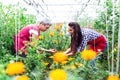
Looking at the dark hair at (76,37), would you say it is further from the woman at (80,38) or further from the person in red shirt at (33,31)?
the person in red shirt at (33,31)

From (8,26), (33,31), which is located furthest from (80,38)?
(8,26)

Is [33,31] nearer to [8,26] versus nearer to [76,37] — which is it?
[76,37]

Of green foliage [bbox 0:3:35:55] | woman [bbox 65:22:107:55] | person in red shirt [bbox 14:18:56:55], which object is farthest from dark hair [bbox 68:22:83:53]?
green foliage [bbox 0:3:35:55]

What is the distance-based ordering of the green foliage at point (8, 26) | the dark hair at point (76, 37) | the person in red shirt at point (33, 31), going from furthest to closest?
1. the green foliage at point (8, 26)
2. the person in red shirt at point (33, 31)
3. the dark hair at point (76, 37)

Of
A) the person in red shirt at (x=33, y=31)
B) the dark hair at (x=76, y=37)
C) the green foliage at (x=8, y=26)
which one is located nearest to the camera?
the dark hair at (x=76, y=37)

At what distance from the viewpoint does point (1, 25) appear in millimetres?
5715

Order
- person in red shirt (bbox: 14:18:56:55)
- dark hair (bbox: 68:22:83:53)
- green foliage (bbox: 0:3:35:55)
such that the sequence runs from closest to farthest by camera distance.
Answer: dark hair (bbox: 68:22:83:53) < person in red shirt (bbox: 14:18:56:55) < green foliage (bbox: 0:3:35:55)

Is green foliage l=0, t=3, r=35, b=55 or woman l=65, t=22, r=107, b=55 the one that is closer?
woman l=65, t=22, r=107, b=55

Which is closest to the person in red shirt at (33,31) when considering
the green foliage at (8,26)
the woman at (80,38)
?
the woman at (80,38)

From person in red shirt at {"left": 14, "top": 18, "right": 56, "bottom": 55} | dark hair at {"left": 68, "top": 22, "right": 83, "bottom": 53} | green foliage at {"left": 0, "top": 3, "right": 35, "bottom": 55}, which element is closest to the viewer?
dark hair at {"left": 68, "top": 22, "right": 83, "bottom": 53}

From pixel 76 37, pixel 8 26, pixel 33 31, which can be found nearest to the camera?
pixel 76 37

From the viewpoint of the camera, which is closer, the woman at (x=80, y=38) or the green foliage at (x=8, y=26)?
the woman at (x=80, y=38)

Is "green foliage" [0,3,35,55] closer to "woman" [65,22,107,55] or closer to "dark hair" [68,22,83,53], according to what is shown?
"woman" [65,22,107,55]

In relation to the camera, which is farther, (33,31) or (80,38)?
(33,31)
